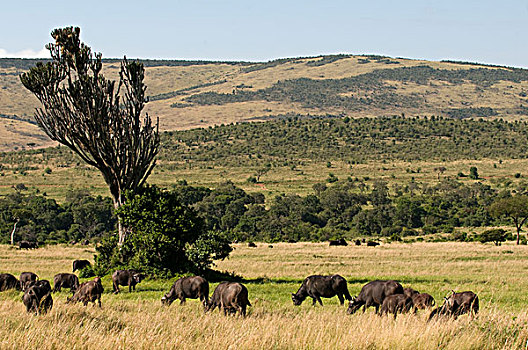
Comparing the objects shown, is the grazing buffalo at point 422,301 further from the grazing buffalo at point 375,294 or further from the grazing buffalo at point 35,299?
the grazing buffalo at point 35,299

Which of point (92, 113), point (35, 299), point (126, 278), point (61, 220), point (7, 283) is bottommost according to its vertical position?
point (61, 220)

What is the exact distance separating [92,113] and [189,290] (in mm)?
11400

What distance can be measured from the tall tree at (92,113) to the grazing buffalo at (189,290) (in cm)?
997

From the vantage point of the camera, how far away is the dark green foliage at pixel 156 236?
76.1ft

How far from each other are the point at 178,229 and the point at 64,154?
410 feet

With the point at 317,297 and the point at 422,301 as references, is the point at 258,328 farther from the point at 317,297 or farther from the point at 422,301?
the point at 317,297

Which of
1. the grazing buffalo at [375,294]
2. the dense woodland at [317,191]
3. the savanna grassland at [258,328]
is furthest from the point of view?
the dense woodland at [317,191]

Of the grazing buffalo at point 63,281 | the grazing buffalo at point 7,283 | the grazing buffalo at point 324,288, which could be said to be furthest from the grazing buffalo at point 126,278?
the grazing buffalo at point 324,288

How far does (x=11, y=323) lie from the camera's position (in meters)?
8.84

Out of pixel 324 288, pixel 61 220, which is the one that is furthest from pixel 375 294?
pixel 61 220

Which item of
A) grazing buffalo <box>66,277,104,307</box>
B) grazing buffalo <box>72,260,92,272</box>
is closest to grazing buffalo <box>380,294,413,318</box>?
grazing buffalo <box>66,277,104,307</box>

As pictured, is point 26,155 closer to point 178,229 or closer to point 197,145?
point 197,145

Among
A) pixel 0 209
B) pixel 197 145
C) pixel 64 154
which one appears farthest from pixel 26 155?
pixel 0 209

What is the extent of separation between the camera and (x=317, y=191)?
99312mm
